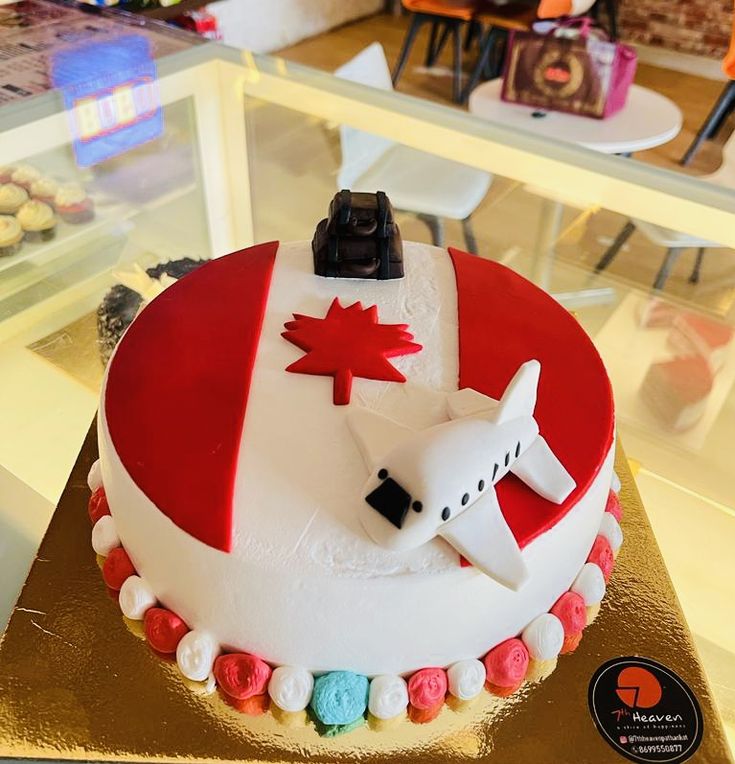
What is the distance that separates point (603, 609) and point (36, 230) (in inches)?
53.6

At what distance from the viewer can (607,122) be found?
115 inches

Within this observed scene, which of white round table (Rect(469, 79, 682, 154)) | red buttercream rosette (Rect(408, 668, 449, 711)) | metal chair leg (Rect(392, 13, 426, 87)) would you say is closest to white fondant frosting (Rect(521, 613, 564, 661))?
red buttercream rosette (Rect(408, 668, 449, 711))

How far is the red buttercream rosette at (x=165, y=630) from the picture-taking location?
3.11 feet

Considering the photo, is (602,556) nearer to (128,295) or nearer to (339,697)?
(339,697)

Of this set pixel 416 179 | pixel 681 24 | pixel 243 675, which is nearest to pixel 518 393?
pixel 243 675

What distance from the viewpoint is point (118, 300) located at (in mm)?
1543

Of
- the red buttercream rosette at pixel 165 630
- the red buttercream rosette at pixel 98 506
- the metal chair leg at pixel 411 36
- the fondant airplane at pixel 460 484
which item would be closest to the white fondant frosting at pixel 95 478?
the red buttercream rosette at pixel 98 506

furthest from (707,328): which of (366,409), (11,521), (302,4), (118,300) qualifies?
(302,4)

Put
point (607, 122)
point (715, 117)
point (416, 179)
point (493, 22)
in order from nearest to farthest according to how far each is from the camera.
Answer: point (416, 179), point (607, 122), point (715, 117), point (493, 22)

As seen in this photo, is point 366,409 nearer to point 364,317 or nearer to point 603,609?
point 364,317

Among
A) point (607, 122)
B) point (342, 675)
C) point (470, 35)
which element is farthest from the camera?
point (470, 35)

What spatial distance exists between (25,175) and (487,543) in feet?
4.79

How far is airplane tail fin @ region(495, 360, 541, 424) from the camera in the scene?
82cm

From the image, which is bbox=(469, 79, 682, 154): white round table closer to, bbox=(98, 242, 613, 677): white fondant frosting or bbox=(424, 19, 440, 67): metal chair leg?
bbox=(98, 242, 613, 677): white fondant frosting
